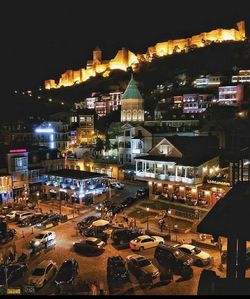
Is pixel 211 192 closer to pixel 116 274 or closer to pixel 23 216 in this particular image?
pixel 116 274

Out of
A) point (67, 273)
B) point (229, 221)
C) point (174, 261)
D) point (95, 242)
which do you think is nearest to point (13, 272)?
point (67, 273)

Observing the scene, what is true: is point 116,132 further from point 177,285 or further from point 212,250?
point 177,285

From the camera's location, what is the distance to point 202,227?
700cm

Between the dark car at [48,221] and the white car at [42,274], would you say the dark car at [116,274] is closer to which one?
the white car at [42,274]

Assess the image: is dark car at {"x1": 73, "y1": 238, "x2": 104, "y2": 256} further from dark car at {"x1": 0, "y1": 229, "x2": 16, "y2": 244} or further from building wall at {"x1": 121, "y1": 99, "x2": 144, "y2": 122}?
building wall at {"x1": 121, "y1": 99, "x2": 144, "y2": 122}

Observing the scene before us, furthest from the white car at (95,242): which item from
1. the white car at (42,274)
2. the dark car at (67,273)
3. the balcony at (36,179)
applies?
the balcony at (36,179)

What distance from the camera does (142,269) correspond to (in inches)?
753

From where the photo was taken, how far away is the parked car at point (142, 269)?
18.8 meters

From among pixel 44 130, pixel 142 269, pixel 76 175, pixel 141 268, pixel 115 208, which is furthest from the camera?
pixel 44 130

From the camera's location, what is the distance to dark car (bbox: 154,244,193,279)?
19266 millimetres

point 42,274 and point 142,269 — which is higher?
point 142,269

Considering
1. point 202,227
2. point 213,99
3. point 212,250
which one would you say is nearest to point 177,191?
point 212,250

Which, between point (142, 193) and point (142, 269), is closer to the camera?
point (142, 269)

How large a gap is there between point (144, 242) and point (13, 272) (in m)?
8.50
